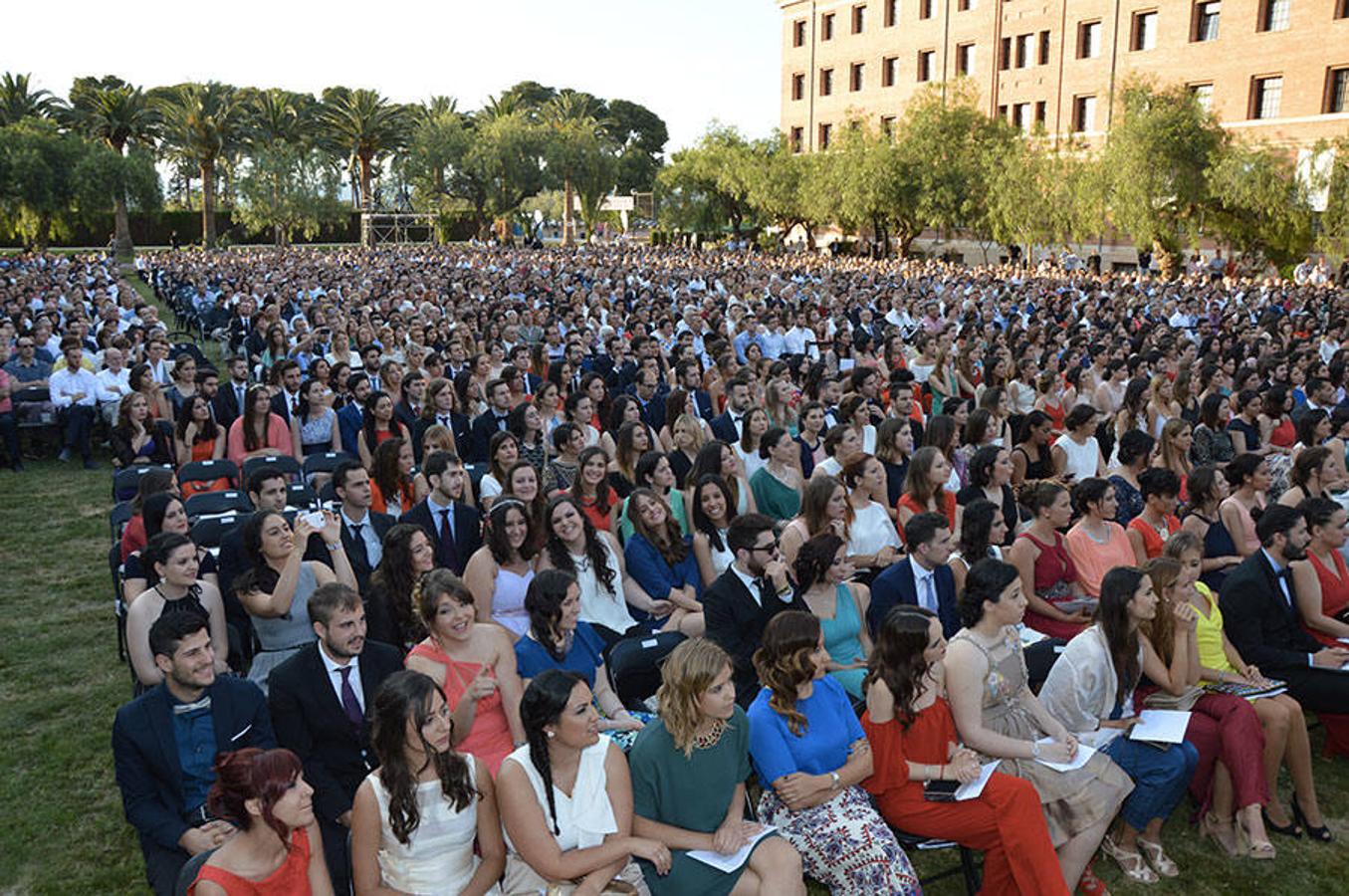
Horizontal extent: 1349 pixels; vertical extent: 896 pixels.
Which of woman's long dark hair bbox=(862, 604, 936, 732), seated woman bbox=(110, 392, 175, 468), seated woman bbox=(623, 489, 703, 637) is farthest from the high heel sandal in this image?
seated woman bbox=(110, 392, 175, 468)

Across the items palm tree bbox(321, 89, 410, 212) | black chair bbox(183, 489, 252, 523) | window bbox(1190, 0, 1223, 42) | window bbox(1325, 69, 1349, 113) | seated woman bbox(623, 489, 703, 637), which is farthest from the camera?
palm tree bbox(321, 89, 410, 212)

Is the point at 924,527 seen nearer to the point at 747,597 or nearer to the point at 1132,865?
the point at 747,597

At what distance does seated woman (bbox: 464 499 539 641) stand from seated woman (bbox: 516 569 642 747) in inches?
32.1

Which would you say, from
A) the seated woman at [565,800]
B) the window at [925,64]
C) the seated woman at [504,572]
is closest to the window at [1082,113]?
the window at [925,64]

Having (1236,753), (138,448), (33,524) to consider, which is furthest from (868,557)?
(33,524)

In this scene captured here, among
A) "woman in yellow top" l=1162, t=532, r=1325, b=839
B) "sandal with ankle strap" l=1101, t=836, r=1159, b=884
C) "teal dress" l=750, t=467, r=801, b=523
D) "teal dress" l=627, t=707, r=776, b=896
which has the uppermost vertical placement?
"teal dress" l=750, t=467, r=801, b=523

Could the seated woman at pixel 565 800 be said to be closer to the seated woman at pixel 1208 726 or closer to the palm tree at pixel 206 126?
the seated woman at pixel 1208 726

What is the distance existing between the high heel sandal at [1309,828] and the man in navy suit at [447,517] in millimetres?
4750

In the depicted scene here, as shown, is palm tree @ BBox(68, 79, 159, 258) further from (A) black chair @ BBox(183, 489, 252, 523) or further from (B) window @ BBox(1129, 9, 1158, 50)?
(A) black chair @ BBox(183, 489, 252, 523)

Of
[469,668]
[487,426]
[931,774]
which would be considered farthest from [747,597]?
[487,426]

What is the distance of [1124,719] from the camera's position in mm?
4840

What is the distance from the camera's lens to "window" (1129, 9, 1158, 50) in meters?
40.8

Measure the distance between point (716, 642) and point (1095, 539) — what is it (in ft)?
8.19

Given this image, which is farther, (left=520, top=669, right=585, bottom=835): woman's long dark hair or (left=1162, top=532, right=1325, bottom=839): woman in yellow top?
(left=1162, top=532, right=1325, bottom=839): woman in yellow top
